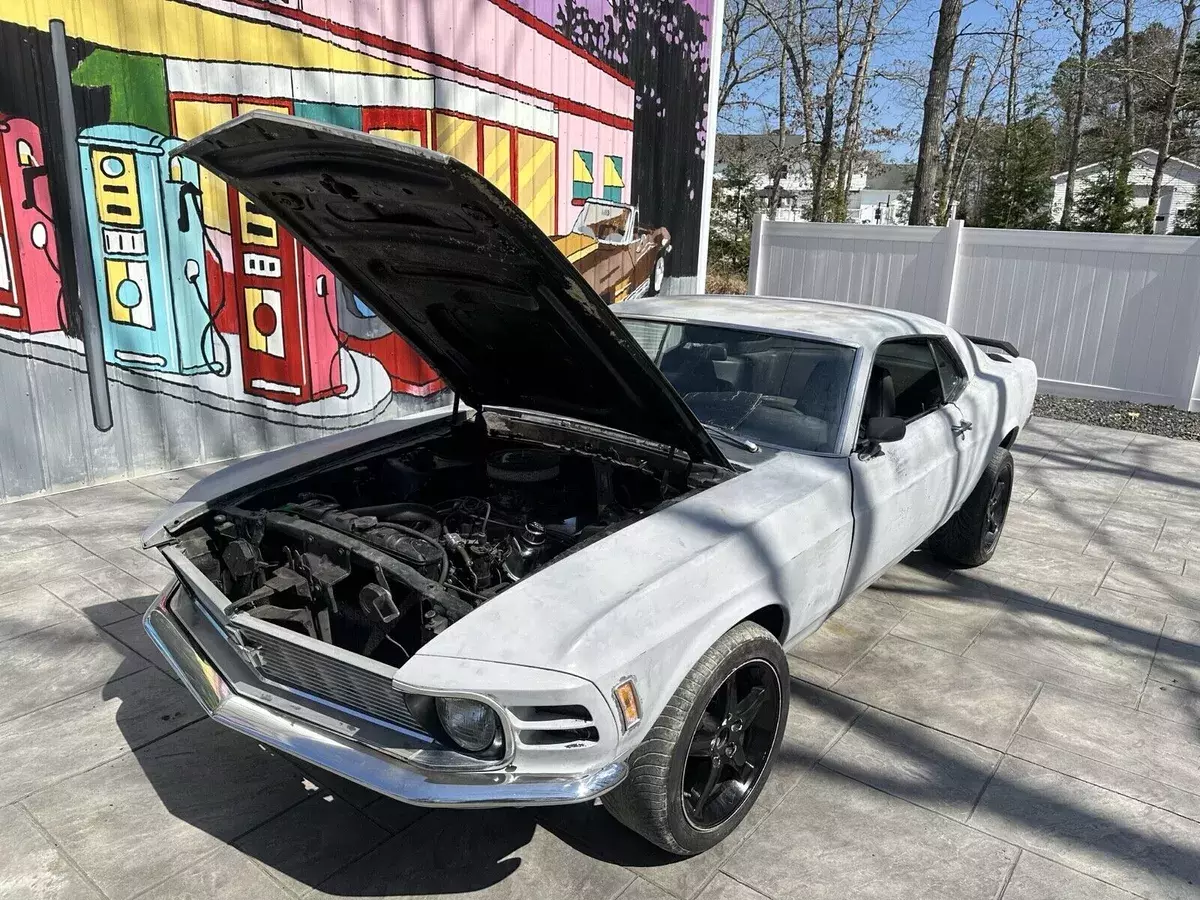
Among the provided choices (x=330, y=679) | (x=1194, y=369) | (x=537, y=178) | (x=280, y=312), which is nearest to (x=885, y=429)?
(x=330, y=679)

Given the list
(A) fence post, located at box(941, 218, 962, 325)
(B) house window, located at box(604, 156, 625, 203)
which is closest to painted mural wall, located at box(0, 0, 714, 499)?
(B) house window, located at box(604, 156, 625, 203)

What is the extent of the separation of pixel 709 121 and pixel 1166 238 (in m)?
5.51

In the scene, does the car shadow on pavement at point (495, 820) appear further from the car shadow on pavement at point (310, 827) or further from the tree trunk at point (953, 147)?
the tree trunk at point (953, 147)

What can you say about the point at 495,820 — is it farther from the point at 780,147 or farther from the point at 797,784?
the point at 780,147

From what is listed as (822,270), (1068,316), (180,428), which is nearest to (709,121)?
(822,270)

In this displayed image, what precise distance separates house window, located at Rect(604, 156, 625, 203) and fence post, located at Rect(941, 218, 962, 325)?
165 inches

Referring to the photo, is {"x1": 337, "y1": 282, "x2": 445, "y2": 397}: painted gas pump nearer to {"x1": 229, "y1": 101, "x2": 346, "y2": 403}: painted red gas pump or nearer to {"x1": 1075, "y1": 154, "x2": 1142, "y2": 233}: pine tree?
{"x1": 229, "y1": 101, "x2": 346, "y2": 403}: painted red gas pump

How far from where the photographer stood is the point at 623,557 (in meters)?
2.46

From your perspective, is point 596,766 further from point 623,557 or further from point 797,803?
point 797,803

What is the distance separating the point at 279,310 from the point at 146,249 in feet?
3.33

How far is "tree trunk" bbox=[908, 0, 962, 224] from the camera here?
13.5 meters

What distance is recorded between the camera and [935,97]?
13742 mm

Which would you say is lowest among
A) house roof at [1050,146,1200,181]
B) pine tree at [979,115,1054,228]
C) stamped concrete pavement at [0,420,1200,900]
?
stamped concrete pavement at [0,420,1200,900]

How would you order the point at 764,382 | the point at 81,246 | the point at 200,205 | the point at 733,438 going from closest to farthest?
the point at 733,438 < the point at 764,382 < the point at 81,246 < the point at 200,205
